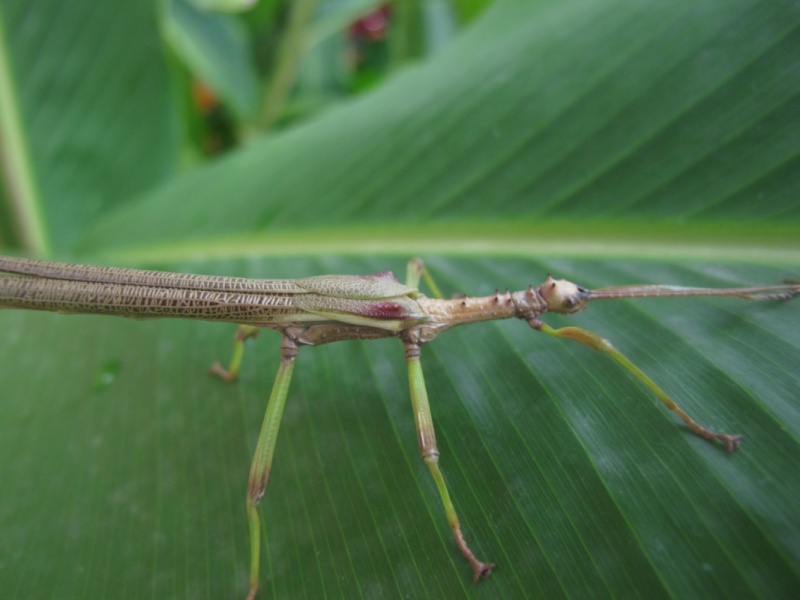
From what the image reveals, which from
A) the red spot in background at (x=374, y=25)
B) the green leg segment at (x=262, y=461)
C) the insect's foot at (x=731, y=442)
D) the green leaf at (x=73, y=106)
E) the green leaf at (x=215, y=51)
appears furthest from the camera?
the red spot in background at (x=374, y=25)

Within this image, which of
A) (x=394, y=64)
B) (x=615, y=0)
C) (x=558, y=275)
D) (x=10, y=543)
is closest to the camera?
(x=10, y=543)

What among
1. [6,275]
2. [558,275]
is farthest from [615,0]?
[6,275]

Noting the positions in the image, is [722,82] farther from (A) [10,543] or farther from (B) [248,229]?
(A) [10,543]

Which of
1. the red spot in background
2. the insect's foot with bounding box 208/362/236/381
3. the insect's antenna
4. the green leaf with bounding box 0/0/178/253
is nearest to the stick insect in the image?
the insect's antenna

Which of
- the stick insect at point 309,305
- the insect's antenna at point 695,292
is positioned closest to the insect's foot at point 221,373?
the stick insect at point 309,305

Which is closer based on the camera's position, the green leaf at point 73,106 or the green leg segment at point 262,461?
the green leg segment at point 262,461

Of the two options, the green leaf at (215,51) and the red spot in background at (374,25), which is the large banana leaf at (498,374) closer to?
the green leaf at (215,51)

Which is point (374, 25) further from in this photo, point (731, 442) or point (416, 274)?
point (731, 442)

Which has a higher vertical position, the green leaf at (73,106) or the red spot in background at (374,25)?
the red spot in background at (374,25)

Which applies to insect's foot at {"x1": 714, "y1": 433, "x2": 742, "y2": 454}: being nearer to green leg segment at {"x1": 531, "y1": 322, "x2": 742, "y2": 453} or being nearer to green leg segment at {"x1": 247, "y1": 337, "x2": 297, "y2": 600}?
green leg segment at {"x1": 531, "y1": 322, "x2": 742, "y2": 453}
